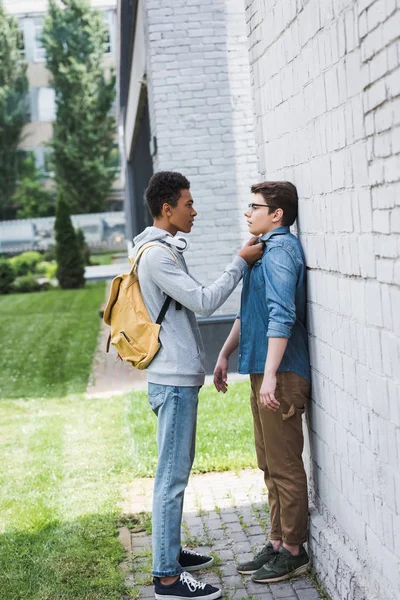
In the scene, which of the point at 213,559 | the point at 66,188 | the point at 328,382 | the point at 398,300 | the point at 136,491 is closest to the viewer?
the point at 398,300

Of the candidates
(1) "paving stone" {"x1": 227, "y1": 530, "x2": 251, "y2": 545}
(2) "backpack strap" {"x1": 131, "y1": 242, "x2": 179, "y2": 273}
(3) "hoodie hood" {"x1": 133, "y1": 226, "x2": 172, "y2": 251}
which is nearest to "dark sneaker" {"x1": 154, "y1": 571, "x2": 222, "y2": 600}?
(1) "paving stone" {"x1": 227, "y1": 530, "x2": 251, "y2": 545}

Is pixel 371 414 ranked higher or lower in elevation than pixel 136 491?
higher

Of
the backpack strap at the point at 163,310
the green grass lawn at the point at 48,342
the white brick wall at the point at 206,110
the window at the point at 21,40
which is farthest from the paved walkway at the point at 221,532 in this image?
the window at the point at 21,40

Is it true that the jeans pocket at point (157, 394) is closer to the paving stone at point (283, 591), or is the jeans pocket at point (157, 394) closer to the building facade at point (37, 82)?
the paving stone at point (283, 591)

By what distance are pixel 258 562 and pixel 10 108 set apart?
169ft

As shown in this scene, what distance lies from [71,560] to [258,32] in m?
3.03

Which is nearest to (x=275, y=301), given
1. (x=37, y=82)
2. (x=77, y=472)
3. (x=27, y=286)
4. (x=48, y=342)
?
(x=77, y=472)

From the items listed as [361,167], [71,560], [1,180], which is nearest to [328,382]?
[361,167]

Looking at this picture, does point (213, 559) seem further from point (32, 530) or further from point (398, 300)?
point (398, 300)

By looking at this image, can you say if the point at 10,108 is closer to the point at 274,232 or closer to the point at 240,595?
the point at 274,232

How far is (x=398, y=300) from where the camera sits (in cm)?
296

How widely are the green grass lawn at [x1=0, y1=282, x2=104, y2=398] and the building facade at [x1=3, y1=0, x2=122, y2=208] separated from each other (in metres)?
28.6

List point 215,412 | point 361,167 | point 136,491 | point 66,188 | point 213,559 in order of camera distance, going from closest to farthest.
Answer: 1. point 361,167
2. point 213,559
3. point 136,491
4. point 215,412
5. point 66,188

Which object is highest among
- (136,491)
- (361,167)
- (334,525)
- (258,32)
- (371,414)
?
(258,32)
